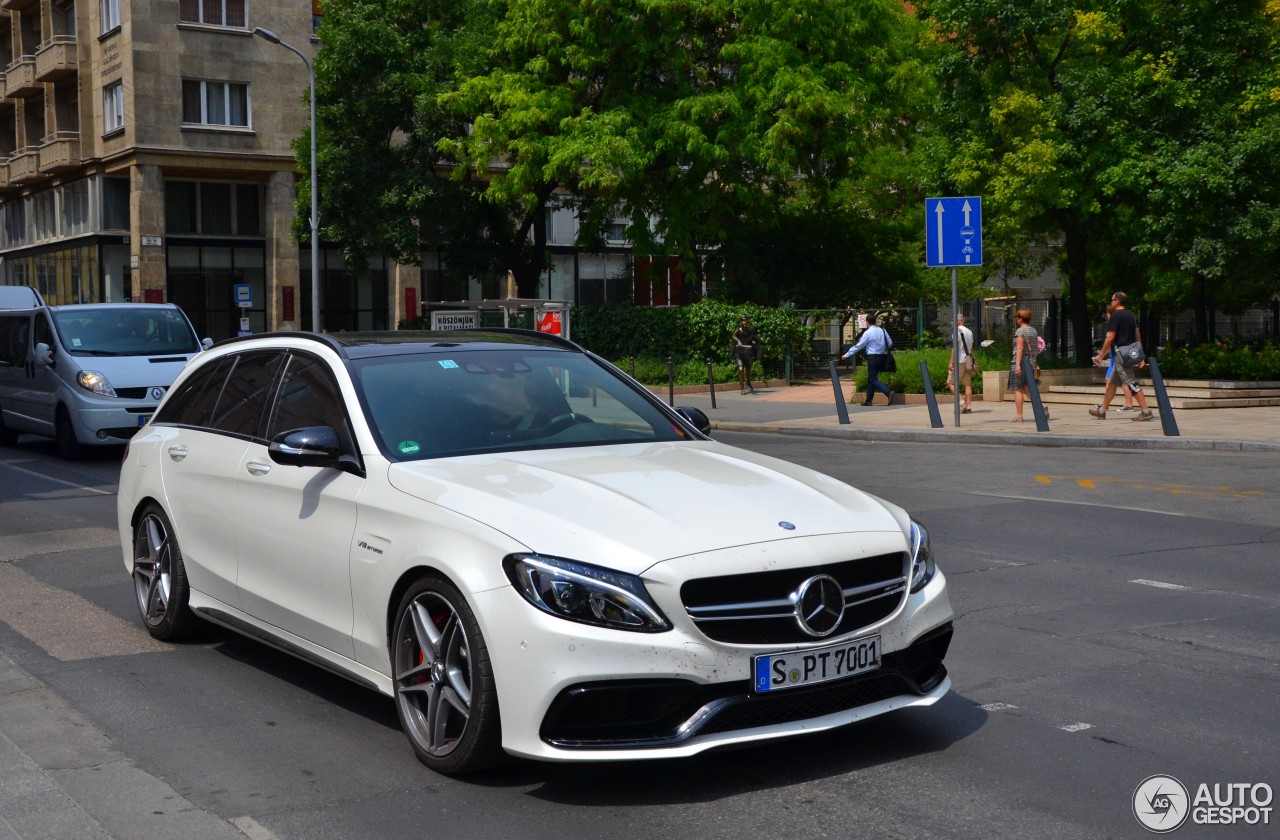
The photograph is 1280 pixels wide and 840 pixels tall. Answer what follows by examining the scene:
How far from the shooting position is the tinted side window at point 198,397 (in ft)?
23.8

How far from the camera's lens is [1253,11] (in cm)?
2717

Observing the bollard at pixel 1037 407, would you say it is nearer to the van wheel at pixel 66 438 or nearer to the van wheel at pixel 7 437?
the van wheel at pixel 66 438

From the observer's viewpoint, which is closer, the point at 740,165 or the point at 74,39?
the point at 740,165

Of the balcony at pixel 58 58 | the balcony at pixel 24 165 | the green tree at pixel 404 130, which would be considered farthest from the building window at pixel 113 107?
the green tree at pixel 404 130

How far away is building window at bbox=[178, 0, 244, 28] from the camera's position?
5012 cm

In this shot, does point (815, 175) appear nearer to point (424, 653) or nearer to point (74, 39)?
point (74, 39)

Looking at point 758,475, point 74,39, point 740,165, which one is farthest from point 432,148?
point 758,475

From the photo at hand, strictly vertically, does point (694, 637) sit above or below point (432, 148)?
below

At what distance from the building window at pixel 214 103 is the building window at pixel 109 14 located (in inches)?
134

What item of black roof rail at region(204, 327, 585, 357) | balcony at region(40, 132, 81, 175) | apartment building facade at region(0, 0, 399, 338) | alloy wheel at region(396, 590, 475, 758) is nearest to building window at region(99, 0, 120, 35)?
apartment building facade at region(0, 0, 399, 338)

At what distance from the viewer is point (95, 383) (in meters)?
18.1

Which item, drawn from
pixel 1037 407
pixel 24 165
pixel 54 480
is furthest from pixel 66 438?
pixel 24 165

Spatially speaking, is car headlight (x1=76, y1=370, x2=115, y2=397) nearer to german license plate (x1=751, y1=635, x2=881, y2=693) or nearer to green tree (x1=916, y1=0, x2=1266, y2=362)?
german license plate (x1=751, y1=635, x2=881, y2=693)

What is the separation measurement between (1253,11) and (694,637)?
2660 cm
